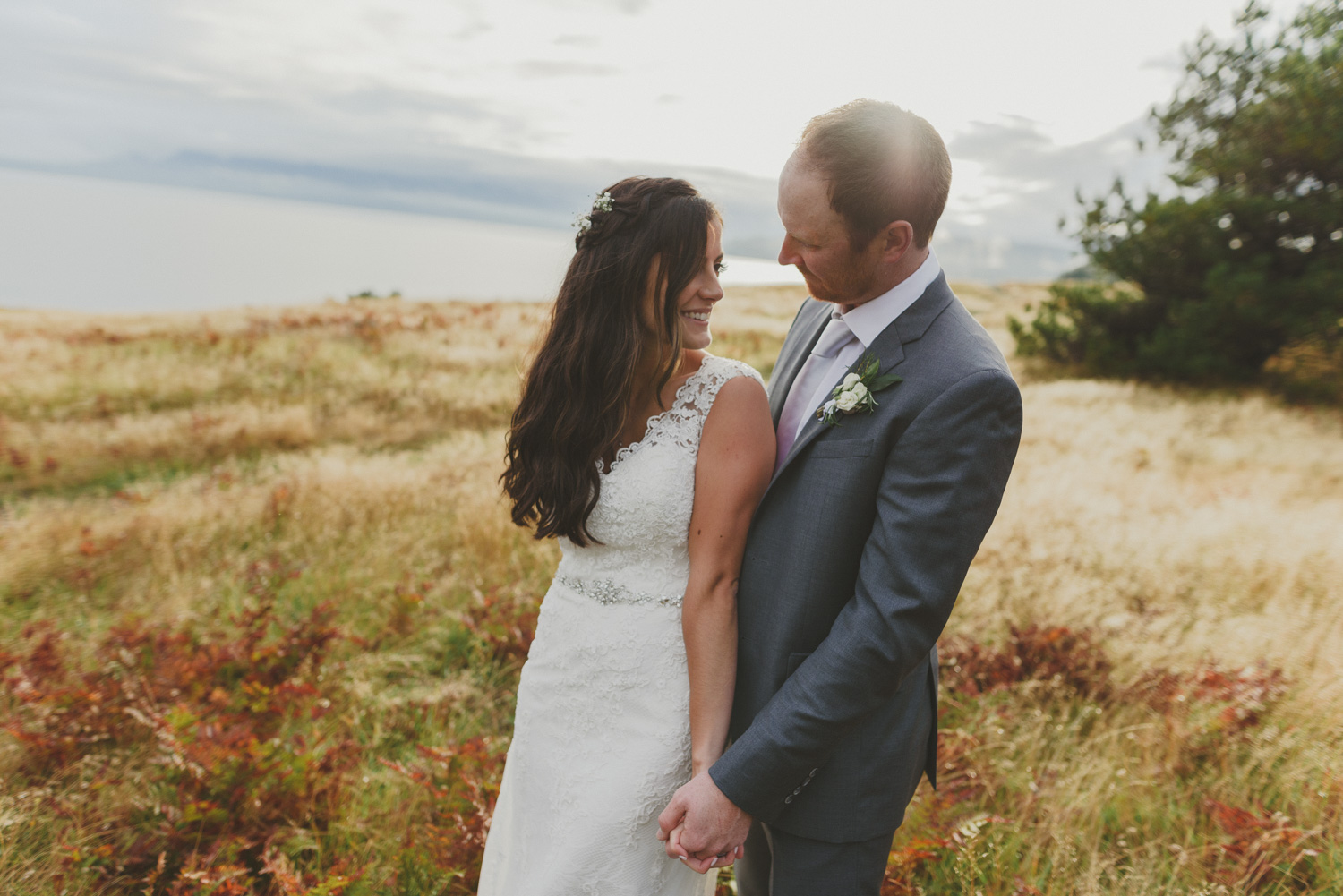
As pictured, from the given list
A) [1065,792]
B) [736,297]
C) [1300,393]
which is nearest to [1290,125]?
[1300,393]

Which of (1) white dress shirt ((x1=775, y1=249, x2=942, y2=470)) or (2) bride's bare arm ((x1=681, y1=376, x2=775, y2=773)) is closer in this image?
(1) white dress shirt ((x1=775, y1=249, x2=942, y2=470))

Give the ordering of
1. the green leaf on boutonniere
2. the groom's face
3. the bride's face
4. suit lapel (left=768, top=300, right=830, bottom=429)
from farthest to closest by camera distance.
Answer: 1. suit lapel (left=768, top=300, right=830, bottom=429)
2. the bride's face
3. the groom's face
4. the green leaf on boutonniere

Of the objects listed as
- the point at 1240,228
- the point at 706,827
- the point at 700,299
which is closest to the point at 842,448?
the point at 700,299

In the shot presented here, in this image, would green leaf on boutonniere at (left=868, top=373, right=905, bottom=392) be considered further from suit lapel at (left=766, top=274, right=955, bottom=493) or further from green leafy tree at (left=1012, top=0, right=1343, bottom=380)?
green leafy tree at (left=1012, top=0, right=1343, bottom=380)

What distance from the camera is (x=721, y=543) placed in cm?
217

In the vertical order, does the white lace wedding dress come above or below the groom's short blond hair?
below

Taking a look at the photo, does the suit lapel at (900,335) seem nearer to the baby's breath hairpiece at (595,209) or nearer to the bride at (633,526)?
the bride at (633,526)

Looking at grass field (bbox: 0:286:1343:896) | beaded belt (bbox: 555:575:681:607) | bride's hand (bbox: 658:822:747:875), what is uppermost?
beaded belt (bbox: 555:575:681:607)

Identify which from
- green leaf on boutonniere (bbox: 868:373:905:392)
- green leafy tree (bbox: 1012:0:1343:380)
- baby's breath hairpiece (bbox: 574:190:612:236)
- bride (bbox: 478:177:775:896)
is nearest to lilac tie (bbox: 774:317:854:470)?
bride (bbox: 478:177:775:896)

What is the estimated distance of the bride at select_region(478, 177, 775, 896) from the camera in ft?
Answer: 7.21

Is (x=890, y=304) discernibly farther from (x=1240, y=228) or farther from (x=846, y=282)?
(x=1240, y=228)

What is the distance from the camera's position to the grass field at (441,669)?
3.09 metres

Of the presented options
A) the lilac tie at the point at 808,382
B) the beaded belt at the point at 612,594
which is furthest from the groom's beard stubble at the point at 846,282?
the beaded belt at the point at 612,594

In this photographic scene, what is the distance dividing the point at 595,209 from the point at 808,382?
889 mm
